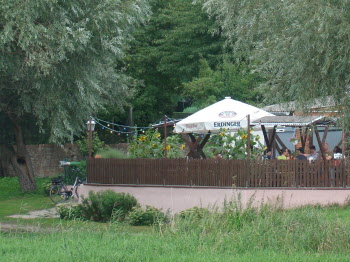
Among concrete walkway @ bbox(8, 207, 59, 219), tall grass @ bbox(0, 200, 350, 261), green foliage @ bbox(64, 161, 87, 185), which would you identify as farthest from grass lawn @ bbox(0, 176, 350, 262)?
green foliage @ bbox(64, 161, 87, 185)

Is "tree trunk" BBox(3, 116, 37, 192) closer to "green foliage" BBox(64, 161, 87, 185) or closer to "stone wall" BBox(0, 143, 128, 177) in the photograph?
"green foliage" BBox(64, 161, 87, 185)

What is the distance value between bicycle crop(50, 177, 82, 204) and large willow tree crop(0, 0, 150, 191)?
5.05 meters

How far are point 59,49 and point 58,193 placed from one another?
8985 millimetres

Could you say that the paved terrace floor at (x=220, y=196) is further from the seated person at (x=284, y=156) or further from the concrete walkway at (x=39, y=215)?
the concrete walkway at (x=39, y=215)

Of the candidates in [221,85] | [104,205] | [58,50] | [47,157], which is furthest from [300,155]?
[47,157]

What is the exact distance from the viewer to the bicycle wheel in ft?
73.5

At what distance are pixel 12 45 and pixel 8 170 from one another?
742 inches

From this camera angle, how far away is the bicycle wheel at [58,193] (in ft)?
73.5

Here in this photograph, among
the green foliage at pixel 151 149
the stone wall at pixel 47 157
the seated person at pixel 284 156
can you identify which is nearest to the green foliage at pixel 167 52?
the stone wall at pixel 47 157

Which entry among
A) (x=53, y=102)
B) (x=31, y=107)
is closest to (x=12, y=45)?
(x=53, y=102)

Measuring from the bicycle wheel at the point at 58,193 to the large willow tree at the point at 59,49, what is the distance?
17.6 ft

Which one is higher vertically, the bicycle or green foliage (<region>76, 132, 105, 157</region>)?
green foliage (<region>76, 132, 105, 157</region>)

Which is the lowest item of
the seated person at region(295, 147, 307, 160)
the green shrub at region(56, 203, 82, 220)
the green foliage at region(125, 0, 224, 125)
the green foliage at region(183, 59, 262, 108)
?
the green shrub at region(56, 203, 82, 220)

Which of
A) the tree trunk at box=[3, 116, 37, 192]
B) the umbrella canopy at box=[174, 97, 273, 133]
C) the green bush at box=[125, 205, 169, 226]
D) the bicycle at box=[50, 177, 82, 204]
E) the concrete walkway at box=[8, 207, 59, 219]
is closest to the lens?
the green bush at box=[125, 205, 169, 226]
